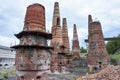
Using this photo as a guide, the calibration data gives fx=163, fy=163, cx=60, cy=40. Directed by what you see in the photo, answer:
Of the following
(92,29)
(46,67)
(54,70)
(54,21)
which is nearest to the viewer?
(46,67)

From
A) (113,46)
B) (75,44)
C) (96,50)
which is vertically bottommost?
(96,50)

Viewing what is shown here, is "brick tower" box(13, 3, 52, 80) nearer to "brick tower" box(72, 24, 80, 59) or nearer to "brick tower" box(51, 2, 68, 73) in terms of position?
"brick tower" box(51, 2, 68, 73)

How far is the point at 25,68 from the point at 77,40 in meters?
23.5

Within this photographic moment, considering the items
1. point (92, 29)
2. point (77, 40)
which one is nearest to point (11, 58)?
point (77, 40)

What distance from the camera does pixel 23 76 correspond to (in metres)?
9.76

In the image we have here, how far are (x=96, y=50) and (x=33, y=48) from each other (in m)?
11.9

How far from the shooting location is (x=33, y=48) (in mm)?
9781

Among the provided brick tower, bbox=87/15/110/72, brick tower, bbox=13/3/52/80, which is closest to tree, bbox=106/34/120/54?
brick tower, bbox=87/15/110/72

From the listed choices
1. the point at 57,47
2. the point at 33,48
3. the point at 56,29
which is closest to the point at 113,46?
the point at 56,29

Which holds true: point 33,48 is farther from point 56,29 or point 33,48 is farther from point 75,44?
point 75,44

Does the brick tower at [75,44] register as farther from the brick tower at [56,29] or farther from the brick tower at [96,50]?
the brick tower at [96,50]

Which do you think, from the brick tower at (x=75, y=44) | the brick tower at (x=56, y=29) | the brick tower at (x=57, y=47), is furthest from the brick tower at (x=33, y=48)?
the brick tower at (x=75, y=44)

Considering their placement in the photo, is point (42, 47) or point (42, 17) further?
point (42, 17)

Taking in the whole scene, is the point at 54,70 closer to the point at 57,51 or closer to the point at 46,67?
the point at 57,51
